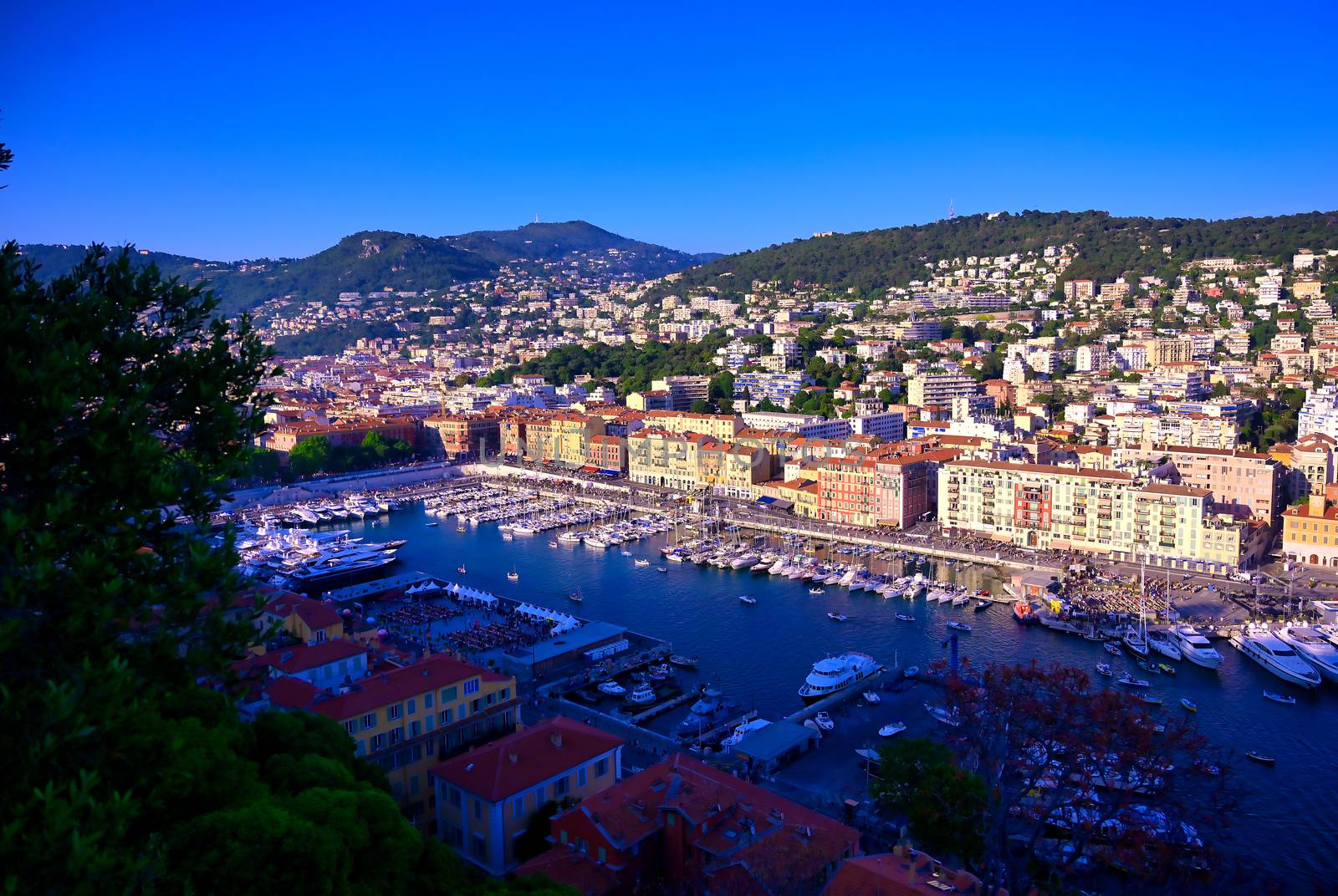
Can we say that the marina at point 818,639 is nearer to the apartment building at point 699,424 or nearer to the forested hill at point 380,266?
the apartment building at point 699,424

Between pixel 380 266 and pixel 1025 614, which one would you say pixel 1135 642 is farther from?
pixel 380 266

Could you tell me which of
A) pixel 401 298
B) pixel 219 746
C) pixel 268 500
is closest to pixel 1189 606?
pixel 219 746

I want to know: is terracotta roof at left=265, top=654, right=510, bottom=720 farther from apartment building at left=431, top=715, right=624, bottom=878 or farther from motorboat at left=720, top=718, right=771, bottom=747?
motorboat at left=720, top=718, right=771, bottom=747

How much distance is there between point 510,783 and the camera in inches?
272

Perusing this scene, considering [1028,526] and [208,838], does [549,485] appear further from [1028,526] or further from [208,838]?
[208,838]

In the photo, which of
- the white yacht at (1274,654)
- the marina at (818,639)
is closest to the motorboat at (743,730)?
the marina at (818,639)

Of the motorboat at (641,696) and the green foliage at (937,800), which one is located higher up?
the green foliage at (937,800)

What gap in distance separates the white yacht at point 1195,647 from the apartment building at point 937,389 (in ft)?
62.4

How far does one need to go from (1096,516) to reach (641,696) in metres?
9.99

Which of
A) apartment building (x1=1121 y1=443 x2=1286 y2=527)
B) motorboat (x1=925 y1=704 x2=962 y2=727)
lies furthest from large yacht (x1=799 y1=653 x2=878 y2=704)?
apartment building (x1=1121 y1=443 x2=1286 y2=527)

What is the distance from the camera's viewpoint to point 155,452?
291 centimetres

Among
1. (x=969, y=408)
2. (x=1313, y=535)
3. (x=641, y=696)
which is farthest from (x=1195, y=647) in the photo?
(x=969, y=408)

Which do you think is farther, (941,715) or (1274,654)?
(1274,654)

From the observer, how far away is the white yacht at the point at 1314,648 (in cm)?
1129
